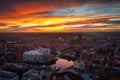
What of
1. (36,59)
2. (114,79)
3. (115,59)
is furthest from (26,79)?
(115,59)

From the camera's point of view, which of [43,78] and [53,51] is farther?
[53,51]

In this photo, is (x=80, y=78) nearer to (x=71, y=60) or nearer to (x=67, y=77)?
(x=67, y=77)

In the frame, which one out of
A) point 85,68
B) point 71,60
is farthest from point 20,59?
point 85,68

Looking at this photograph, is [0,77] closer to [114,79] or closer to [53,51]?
[114,79]

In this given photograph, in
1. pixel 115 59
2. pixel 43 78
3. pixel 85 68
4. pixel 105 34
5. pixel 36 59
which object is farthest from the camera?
pixel 105 34

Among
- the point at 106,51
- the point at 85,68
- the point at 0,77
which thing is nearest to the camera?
the point at 0,77

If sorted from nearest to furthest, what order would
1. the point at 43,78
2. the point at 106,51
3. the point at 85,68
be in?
the point at 43,78
the point at 85,68
the point at 106,51

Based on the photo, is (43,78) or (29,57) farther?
(29,57)

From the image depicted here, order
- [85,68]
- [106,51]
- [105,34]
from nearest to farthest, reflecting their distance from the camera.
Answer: [85,68], [106,51], [105,34]
